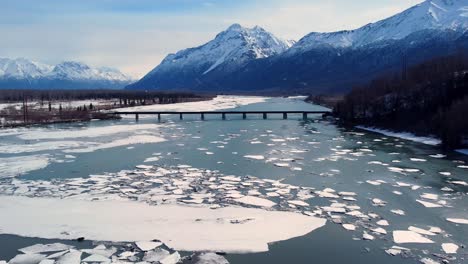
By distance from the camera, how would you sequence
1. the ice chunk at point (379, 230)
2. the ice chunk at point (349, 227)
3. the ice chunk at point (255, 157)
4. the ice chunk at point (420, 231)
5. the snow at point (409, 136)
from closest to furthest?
the ice chunk at point (420, 231), the ice chunk at point (379, 230), the ice chunk at point (349, 227), the ice chunk at point (255, 157), the snow at point (409, 136)

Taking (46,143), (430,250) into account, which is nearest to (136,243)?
(430,250)

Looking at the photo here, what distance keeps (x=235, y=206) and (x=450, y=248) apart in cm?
870

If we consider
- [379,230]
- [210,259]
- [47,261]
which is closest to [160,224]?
[210,259]

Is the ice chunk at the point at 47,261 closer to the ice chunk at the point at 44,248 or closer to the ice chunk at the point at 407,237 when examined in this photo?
the ice chunk at the point at 44,248

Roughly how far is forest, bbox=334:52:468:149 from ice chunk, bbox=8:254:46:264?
34.7 metres

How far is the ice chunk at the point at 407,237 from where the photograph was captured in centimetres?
1559

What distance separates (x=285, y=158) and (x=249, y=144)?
9.12 m

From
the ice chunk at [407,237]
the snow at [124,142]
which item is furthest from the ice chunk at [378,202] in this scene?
the snow at [124,142]

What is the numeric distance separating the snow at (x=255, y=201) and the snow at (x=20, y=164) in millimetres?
14968

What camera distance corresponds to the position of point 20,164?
30.9m

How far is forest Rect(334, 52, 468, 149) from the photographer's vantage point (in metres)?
41.3

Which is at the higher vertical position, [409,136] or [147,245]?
[409,136]

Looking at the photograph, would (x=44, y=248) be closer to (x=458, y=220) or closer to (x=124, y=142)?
(x=458, y=220)

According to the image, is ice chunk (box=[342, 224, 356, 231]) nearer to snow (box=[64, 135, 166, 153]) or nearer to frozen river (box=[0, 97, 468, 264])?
frozen river (box=[0, 97, 468, 264])
